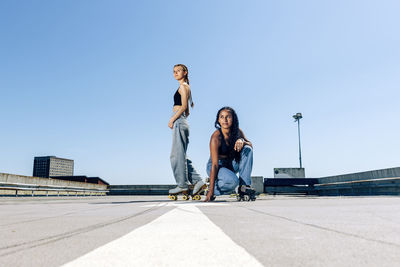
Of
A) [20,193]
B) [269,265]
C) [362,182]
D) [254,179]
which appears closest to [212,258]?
[269,265]

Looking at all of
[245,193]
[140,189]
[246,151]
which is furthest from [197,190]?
[140,189]

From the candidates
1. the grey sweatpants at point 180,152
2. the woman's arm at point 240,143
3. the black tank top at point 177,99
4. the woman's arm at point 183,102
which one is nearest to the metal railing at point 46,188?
the grey sweatpants at point 180,152

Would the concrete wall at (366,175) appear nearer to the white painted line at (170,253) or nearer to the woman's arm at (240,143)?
Answer: the woman's arm at (240,143)

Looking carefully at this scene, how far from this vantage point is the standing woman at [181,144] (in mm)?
7824

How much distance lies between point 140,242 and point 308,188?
21.2 metres

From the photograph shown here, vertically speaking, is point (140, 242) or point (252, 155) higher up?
point (252, 155)

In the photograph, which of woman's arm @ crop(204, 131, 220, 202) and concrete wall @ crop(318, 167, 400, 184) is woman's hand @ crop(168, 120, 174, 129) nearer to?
woman's arm @ crop(204, 131, 220, 202)

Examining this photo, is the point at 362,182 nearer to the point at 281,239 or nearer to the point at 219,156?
the point at 219,156

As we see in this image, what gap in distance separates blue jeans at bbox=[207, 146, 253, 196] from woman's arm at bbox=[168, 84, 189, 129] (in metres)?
1.41

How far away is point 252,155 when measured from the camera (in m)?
7.32

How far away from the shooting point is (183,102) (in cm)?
788

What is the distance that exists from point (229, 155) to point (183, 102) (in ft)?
5.74

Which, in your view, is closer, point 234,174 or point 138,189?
point 234,174

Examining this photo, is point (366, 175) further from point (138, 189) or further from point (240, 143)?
point (138, 189)
